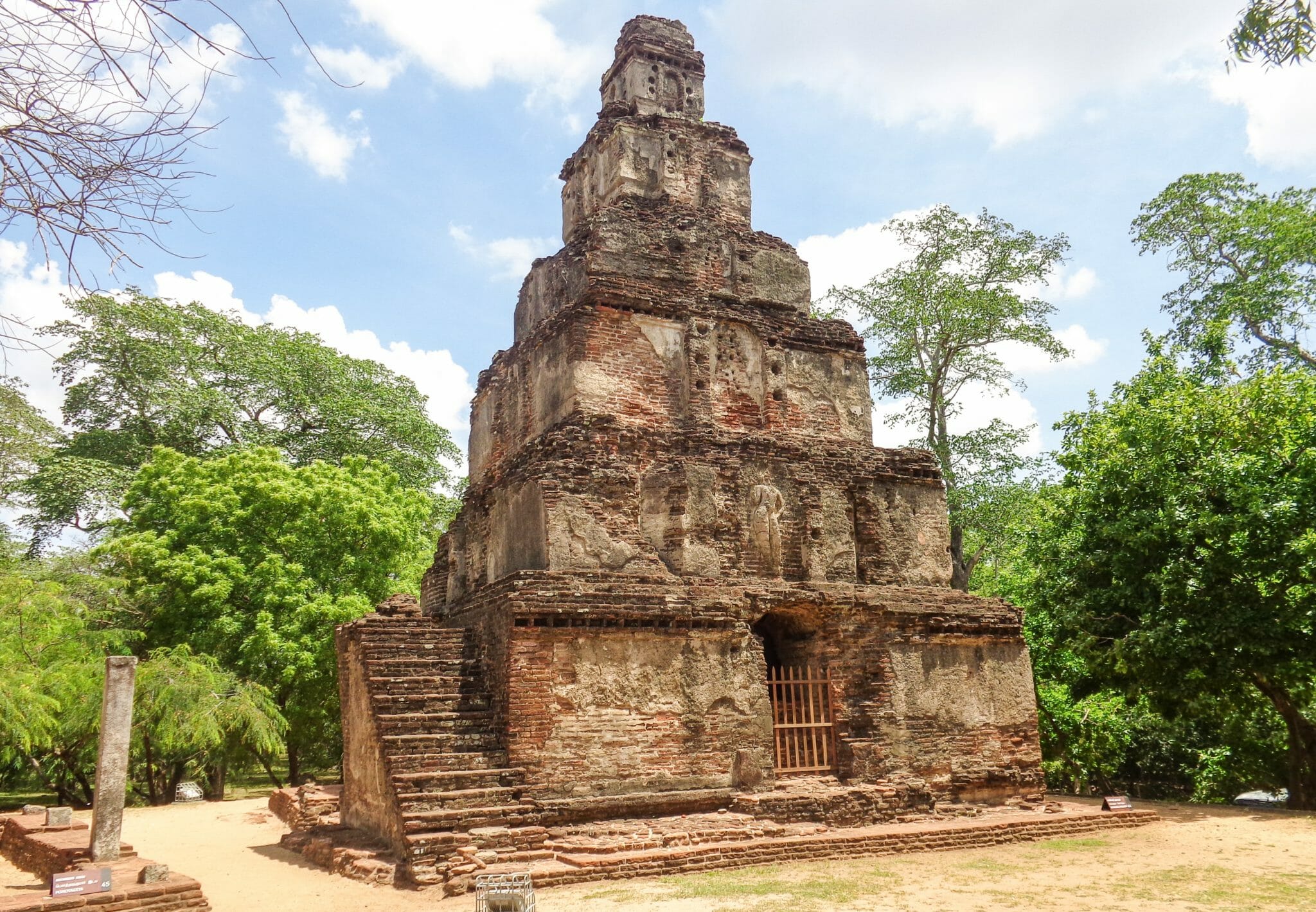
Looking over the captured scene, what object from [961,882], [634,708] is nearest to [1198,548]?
[961,882]

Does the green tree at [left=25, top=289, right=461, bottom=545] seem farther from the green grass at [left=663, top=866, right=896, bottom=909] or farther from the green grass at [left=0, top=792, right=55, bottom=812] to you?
the green grass at [left=663, top=866, right=896, bottom=909]

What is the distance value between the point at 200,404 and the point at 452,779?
19.8m

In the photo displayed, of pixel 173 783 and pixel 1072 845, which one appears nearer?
pixel 1072 845

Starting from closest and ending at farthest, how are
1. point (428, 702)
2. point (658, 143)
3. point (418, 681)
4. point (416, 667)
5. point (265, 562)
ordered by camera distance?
point (428, 702)
point (418, 681)
point (416, 667)
point (658, 143)
point (265, 562)

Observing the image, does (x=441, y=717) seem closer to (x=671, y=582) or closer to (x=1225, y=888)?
(x=671, y=582)

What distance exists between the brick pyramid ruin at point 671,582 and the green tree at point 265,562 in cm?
534

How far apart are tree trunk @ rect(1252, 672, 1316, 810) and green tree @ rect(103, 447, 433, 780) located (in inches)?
646

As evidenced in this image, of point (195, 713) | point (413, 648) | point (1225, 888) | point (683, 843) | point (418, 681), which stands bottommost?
Result: point (1225, 888)

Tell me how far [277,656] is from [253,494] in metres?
3.68

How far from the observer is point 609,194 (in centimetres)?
1527

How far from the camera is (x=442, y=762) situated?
10039 mm

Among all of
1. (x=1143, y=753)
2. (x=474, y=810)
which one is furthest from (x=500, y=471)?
(x=1143, y=753)

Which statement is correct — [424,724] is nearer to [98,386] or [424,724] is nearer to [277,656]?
[277,656]

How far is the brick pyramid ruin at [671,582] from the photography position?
34.4ft
